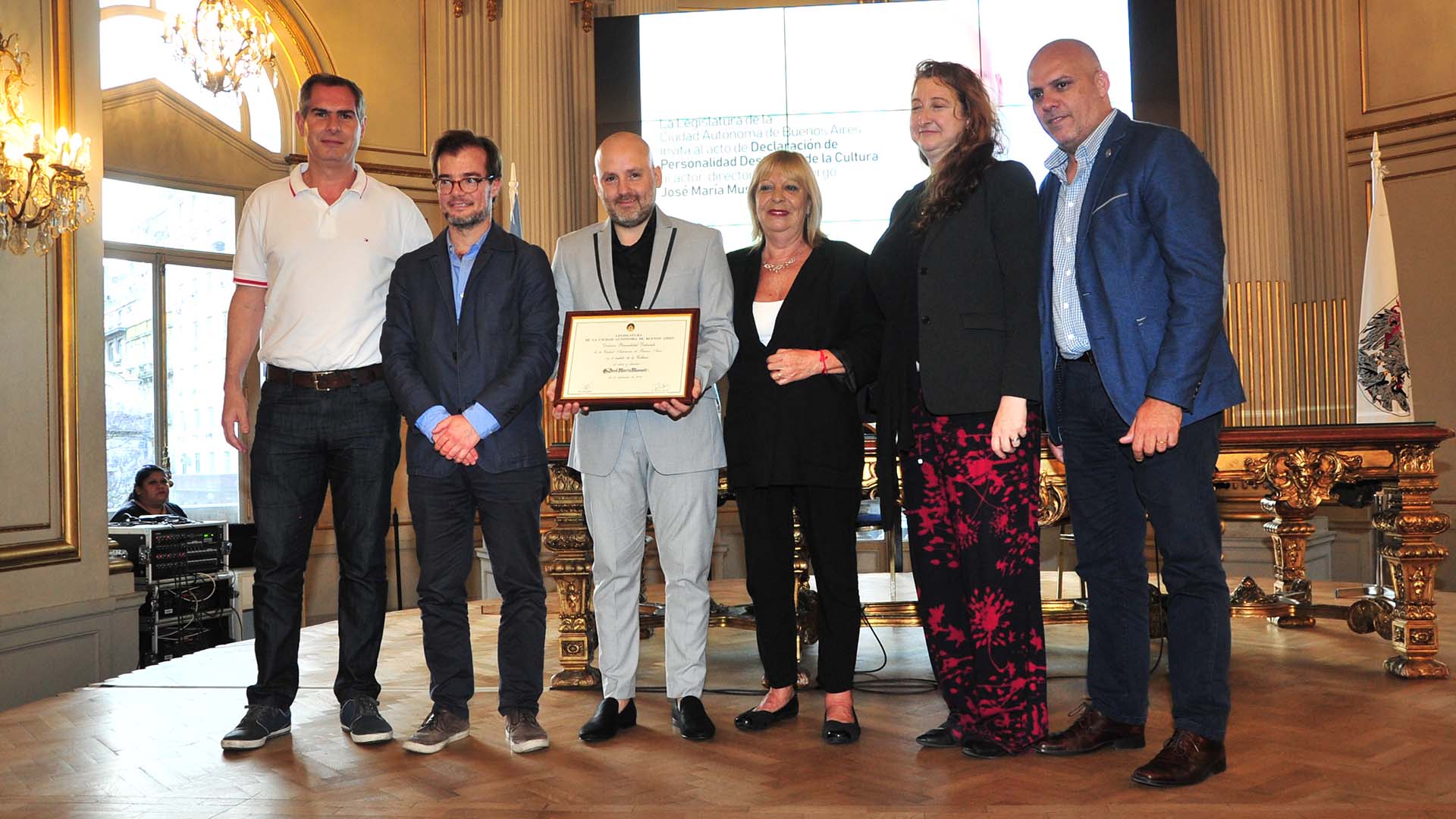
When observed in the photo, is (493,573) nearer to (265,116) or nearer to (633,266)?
(633,266)

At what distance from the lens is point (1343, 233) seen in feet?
23.7

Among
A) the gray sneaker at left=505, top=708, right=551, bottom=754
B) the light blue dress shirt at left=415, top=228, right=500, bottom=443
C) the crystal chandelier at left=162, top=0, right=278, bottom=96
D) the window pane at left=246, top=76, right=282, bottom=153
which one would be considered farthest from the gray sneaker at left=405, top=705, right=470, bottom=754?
the window pane at left=246, top=76, right=282, bottom=153

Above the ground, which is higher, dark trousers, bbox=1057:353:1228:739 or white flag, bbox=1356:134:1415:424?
white flag, bbox=1356:134:1415:424

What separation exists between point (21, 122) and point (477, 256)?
2.88 metres

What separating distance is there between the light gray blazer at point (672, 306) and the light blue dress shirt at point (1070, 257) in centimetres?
76

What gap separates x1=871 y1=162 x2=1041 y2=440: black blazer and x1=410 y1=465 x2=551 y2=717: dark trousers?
100 cm

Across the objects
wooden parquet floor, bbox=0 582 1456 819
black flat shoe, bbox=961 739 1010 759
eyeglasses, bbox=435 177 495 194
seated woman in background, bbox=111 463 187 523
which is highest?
eyeglasses, bbox=435 177 495 194

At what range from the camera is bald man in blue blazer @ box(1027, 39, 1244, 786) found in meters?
2.25

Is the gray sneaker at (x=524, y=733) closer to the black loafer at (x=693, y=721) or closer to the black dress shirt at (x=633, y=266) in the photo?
the black loafer at (x=693, y=721)

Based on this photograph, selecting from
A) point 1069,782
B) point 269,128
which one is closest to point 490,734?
point 1069,782

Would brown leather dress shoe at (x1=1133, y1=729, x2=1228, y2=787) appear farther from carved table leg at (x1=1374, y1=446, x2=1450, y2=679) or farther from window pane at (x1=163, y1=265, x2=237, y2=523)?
window pane at (x1=163, y1=265, x2=237, y2=523)

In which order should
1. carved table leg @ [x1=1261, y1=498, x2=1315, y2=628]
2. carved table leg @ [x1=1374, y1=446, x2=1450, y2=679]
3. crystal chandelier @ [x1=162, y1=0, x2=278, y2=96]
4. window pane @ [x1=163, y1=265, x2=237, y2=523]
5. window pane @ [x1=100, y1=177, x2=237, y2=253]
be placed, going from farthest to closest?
1. window pane @ [x1=163, y1=265, x2=237, y2=523]
2. window pane @ [x1=100, y1=177, x2=237, y2=253]
3. crystal chandelier @ [x1=162, y1=0, x2=278, y2=96]
4. carved table leg @ [x1=1261, y1=498, x2=1315, y2=628]
5. carved table leg @ [x1=1374, y1=446, x2=1450, y2=679]

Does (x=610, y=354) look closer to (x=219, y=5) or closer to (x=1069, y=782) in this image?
(x=1069, y=782)

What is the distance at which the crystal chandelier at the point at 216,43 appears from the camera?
234 inches
